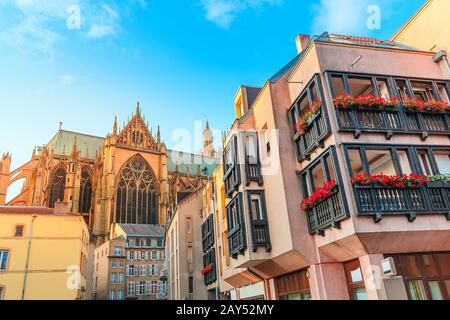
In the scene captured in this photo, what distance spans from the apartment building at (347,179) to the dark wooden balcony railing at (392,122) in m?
0.04

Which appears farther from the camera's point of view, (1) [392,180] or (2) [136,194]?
(2) [136,194]

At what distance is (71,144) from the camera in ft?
218

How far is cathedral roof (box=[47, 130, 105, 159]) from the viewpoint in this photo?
209ft

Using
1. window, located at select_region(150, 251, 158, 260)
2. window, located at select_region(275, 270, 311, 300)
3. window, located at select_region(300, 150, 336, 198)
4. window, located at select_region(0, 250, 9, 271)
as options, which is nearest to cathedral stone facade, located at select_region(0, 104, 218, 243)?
window, located at select_region(150, 251, 158, 260)

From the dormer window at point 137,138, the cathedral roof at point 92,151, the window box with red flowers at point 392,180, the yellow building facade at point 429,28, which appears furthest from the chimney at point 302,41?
the dormer window at point 137,138

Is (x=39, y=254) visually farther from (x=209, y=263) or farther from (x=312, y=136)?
(x=312, y=136)

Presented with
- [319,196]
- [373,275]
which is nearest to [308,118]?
[319,196]

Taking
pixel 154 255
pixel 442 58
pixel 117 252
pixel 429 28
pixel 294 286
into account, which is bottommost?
pixel 294 286

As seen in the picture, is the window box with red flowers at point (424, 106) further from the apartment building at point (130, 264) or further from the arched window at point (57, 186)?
the arched window at point (57, 186)

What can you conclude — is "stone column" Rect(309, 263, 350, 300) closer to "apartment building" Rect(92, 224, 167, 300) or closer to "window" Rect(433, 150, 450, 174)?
"window" Rect(433, 150, 450, 174)

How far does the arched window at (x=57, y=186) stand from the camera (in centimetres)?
5536

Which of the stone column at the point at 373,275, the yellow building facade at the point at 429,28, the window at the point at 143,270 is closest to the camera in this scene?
the stone column at the point at 373,275

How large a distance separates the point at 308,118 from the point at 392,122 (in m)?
2.91
